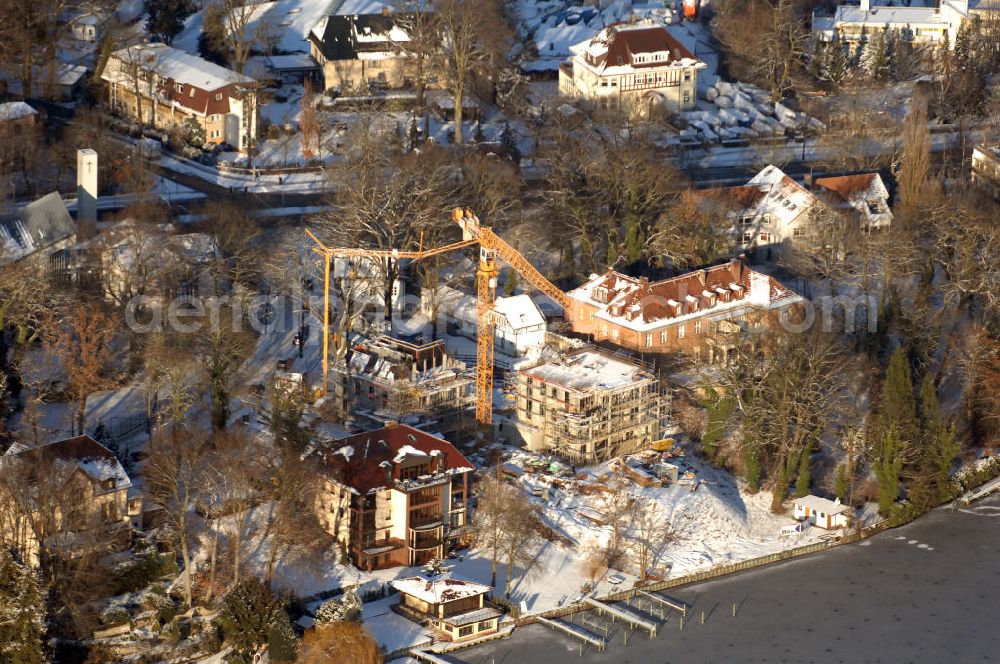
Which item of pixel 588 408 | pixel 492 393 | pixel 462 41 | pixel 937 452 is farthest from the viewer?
pixel 462 41

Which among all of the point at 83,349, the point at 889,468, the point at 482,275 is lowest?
the point at 889,468

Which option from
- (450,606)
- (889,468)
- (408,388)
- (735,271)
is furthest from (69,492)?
(735,271)

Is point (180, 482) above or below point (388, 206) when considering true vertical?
below

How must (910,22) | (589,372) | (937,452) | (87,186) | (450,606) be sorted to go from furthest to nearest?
(910,22) → (87,186) → (589,372) → (937,452) → (450,606)

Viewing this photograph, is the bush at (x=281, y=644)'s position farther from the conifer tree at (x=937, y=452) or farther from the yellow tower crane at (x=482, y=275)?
the conifer tree at (x=937, y=452)

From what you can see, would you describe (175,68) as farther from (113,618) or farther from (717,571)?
(717,571)

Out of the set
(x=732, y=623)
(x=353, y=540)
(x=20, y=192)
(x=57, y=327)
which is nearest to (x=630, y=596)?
(x=732, y=623)
